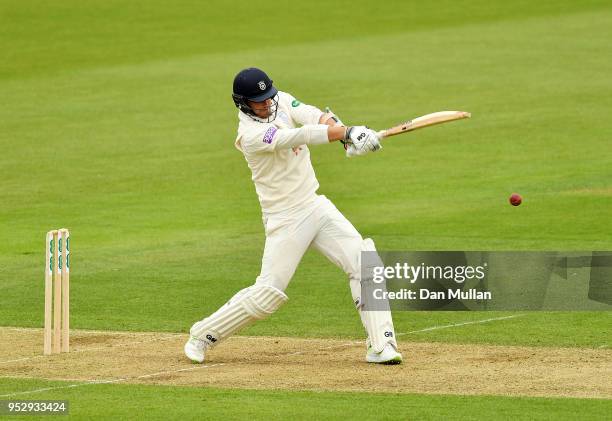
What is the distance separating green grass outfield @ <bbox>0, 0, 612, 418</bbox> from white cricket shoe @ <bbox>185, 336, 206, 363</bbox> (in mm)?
1112

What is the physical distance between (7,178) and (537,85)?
40.0ft

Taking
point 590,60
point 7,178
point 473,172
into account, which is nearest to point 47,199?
point 7,178

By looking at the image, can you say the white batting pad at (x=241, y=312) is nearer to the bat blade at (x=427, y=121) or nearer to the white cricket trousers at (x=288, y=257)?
the white cricket trousers at (x=288, y=257)

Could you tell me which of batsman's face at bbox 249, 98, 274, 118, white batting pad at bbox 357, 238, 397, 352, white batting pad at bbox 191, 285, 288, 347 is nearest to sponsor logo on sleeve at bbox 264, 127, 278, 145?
batsman's face at bbox 249, 98, 274, 118

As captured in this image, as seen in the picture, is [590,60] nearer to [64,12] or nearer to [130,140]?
[130,140]

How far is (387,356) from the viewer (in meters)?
11.0

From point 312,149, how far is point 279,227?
14.0m

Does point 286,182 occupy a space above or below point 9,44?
below

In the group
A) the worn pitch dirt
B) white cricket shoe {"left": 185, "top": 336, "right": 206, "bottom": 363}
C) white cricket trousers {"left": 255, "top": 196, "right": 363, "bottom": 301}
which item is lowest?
the worn pitch dirt

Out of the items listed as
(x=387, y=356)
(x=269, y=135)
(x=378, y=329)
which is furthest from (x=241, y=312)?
(x=269, y=135)

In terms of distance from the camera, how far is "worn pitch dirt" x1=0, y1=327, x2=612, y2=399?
10.3m

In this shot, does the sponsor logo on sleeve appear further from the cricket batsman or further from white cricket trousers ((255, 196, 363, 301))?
white cricket trousers ((255, 196, 363, 301))

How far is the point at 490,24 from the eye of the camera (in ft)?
126

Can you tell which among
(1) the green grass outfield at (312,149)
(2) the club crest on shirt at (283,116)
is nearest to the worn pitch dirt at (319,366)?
(1) the green grass outfield at (312,149)
